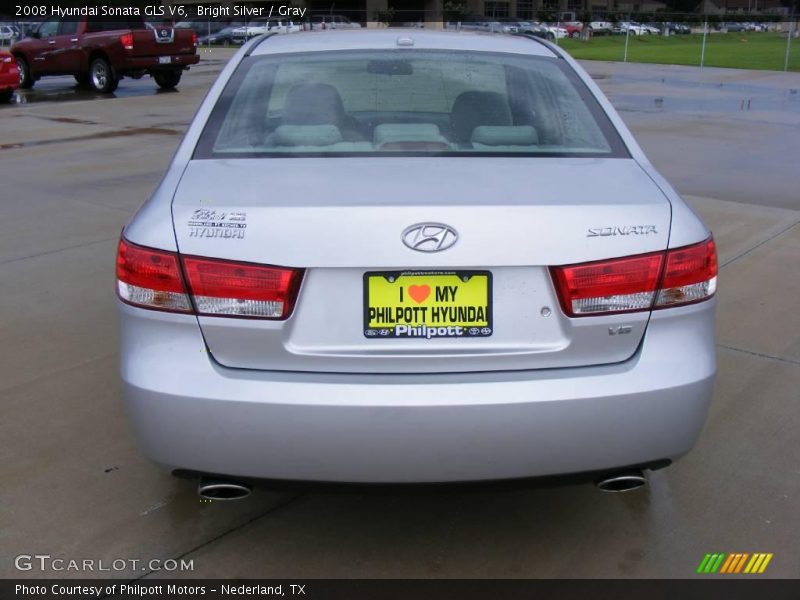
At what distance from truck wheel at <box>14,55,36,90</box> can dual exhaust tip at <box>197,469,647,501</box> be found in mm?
21373

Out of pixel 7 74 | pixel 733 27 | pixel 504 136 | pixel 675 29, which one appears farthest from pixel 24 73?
pixel 733 27

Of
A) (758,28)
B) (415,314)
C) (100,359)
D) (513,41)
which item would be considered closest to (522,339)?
(415,314)

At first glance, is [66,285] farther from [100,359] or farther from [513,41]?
[513,41]

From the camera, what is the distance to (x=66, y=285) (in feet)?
18.8

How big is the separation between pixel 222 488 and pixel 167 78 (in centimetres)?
1973

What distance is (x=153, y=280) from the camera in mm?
2490

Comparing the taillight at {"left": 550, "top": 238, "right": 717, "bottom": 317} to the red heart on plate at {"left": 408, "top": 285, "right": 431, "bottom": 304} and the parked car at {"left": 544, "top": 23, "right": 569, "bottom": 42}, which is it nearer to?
the red heart on plate at {"left": 408, "top": 285, "right": 431, "bottom": 304}

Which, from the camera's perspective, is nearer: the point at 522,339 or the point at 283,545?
the point at 522,339

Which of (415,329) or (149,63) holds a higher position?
(149,63)

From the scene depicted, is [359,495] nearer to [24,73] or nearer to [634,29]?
[24,73]

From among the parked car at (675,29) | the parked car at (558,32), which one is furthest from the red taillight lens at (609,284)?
the parked car at (675,29)

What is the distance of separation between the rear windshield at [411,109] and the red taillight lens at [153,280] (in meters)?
0.63

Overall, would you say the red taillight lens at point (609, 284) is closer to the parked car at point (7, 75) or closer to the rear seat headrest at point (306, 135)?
the rear seat headrest at point (306, 135)

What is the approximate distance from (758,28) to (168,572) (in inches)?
3535
